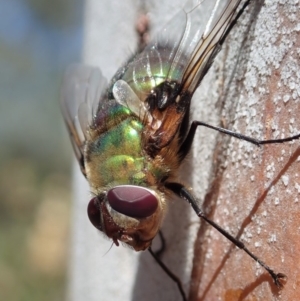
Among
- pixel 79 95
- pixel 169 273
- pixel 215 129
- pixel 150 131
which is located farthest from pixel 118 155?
pixel 79 95

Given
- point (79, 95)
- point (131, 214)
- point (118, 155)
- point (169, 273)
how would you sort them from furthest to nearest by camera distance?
point (79, 95) < point (169, 273) < point (118, 155) < point (131, 214)

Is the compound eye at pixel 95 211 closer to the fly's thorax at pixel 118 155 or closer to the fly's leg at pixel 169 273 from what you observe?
the fly's thorax at pixel 118 155

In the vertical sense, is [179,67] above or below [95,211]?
above

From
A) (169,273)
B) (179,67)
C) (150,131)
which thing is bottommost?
(169,273)

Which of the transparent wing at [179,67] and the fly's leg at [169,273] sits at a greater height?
the transparent wing at [179,67]

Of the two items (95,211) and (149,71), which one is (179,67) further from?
(95,211)

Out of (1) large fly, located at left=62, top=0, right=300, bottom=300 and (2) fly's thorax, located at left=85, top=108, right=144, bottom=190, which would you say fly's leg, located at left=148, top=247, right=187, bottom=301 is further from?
(2) fly's thorax, located at left=85, top=108, right=144, bottom=190

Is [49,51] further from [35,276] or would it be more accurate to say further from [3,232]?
[35,276]

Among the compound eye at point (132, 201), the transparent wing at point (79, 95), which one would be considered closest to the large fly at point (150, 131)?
the compound eye at point (132, 201)
